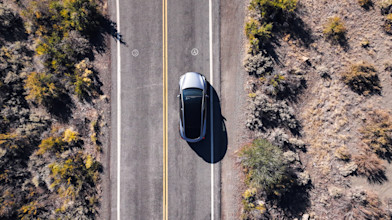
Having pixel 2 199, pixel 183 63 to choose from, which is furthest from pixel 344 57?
pixel 2 199

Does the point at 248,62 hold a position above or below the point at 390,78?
above

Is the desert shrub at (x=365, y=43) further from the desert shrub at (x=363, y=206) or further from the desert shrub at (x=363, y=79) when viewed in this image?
the desert shrub at (x=363, y=206)

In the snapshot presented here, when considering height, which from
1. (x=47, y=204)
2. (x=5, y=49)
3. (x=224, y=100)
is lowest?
(x=47, y=204)

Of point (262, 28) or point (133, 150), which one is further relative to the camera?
point (133, 150)

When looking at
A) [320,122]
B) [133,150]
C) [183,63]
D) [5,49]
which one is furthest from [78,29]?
[320,122]

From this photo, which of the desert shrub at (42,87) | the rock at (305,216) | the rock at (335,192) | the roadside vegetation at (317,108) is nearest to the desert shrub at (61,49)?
the desert shrub at (42,87)

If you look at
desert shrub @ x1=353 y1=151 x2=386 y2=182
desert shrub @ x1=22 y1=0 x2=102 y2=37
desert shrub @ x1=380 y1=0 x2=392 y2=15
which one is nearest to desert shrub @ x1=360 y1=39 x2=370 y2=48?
desert shrub @ x1=380 y1=0 x2=392 y2=15

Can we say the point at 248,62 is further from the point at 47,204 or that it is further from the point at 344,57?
the point at 47,204
